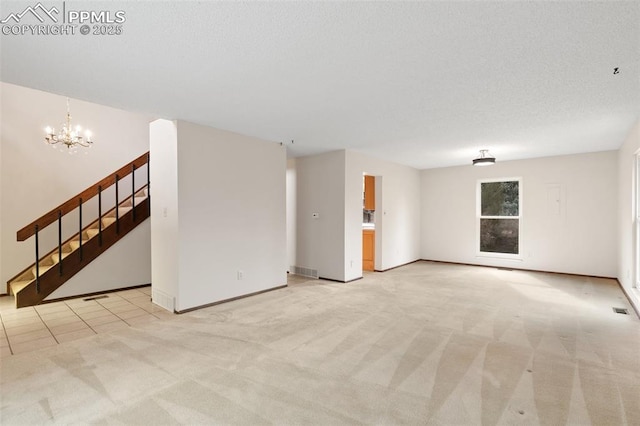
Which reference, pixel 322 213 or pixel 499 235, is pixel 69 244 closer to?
pixel 322 213

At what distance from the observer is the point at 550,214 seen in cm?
627

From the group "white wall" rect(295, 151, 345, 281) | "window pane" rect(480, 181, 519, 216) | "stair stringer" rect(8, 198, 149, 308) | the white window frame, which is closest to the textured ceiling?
"white wall" rect(295, 151, 345, 281)

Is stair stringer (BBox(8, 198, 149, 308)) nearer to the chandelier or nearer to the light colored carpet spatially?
the chandelier

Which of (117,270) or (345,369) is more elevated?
(117,270)

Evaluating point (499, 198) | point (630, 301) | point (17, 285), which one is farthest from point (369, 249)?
point (17, 285)

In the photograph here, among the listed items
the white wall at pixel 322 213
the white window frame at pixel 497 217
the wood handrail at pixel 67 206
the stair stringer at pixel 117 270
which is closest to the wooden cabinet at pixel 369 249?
the white wall at pixel 322 213

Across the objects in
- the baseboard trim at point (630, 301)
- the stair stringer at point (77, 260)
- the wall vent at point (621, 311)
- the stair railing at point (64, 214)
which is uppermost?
the stair railing at point (64, 214)

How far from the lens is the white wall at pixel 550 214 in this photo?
574 centimetres

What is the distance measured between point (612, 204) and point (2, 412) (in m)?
8.45

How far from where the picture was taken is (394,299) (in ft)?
14.5

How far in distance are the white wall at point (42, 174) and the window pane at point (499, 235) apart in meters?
7.16

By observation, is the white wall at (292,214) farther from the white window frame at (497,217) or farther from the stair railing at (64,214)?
the white window frame at (497,217)

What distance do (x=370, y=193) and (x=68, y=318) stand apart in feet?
18.2

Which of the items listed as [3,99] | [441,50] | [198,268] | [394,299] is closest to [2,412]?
[198,268]
